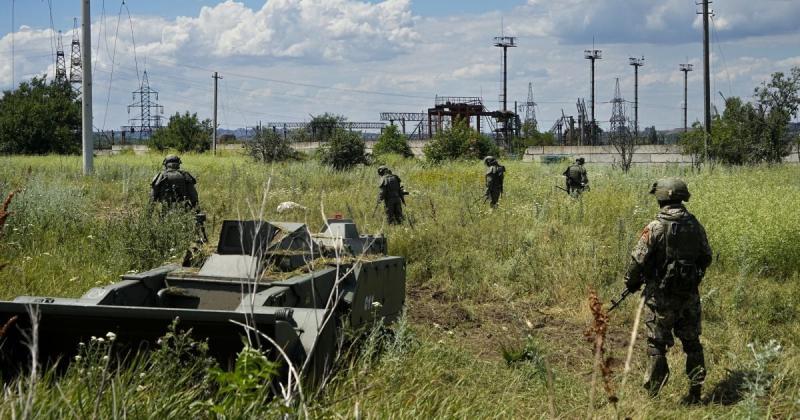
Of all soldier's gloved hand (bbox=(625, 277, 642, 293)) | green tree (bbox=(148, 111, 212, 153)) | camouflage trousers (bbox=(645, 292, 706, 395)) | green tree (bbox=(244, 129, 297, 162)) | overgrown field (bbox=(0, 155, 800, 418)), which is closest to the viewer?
overgrown field (bbox=(0, 155, 800, 418))

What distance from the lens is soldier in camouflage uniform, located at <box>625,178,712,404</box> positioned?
6977 millimetres

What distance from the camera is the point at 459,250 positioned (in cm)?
1315

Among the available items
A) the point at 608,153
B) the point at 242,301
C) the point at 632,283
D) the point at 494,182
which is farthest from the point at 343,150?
the point at 242,301

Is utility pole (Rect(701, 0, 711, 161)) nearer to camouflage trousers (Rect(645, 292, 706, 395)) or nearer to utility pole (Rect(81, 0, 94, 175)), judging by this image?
utility pole (Rect(81, 0, 94, 175))

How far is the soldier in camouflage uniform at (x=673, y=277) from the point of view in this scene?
698 cm

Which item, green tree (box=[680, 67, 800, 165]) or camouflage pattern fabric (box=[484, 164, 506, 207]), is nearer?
camouflage pattern fabric (box=[484, 164, 506, 207])

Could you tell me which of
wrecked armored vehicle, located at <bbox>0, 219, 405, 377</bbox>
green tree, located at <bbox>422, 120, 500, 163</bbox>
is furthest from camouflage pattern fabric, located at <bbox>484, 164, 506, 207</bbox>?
green tree, located at <bbox>422, 120, 500, 163</bbox>

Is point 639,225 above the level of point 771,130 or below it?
below

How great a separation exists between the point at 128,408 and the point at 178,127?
4938cm

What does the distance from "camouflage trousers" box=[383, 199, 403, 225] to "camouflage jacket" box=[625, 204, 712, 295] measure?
821 cm

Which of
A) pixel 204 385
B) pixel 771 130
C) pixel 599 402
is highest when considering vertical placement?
pixel 771 130

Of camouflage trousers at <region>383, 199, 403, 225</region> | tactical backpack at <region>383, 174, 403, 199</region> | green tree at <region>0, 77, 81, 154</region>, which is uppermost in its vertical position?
green tree at <region>0, 77, 81, 154</region>

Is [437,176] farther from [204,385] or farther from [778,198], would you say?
[204,385]

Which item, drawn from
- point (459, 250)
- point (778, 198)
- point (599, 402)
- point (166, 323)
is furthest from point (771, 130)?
point (166, 323)
